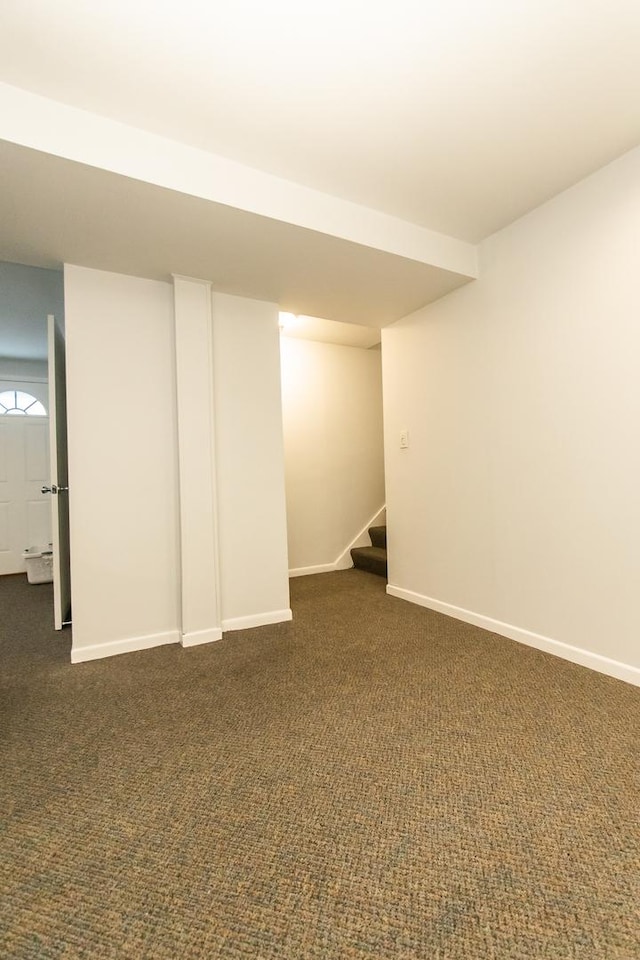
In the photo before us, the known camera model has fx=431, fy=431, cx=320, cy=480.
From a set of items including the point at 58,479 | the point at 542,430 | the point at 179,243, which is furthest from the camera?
the point at 58,479

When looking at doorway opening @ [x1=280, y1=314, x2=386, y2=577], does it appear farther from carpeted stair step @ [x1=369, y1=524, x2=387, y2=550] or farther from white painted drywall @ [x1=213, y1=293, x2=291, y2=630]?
white painted drywall @ [x1=213, y1=293, x2=291, y2=630]

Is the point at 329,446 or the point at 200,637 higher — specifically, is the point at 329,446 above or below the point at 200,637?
above

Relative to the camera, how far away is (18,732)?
1.65m

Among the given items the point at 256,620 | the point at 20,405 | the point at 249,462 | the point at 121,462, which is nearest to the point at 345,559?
the point at 256,620

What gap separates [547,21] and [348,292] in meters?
1.53

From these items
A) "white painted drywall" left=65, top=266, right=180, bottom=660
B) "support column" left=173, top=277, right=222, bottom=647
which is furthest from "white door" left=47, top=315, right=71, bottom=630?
"support column" left=173, top=277, right=222, bottom=647

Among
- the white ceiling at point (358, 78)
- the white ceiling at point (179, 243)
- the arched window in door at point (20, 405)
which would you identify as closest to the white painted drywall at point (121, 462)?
the white ceiling at point (179, 243)

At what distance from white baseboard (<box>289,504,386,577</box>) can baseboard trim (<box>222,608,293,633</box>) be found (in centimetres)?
122

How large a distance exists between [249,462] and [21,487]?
3.43 metres

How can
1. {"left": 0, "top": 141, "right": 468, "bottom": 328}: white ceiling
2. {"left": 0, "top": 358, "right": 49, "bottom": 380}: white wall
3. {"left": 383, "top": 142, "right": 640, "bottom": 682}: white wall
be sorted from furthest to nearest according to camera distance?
{"left": 0, "top": 358, "right": 49, "bottom": 380}: white wall, {"left": 383, "top": 142, "right": 640, "bottom": 682}: white wall, {"left": 0, "top": 141, "right": 468, "bottom": 328}: white ceiling

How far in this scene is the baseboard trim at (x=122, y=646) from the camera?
234 centimetres

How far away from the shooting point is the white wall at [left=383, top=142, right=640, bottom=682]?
6.37 ft

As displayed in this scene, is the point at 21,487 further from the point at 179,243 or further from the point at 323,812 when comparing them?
the point at 323,812

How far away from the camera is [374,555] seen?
13.5ft
